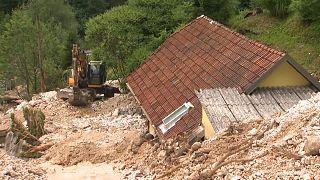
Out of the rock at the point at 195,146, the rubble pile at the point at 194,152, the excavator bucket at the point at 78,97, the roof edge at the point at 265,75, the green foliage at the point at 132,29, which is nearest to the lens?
the rubble pile at the point at 194,152

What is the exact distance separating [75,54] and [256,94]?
14.4 m

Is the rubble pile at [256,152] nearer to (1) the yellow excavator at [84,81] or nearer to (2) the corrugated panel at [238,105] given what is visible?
(2) the corrugated panel at [238,105]

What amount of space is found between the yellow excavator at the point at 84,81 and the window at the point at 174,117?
11573 millimetres

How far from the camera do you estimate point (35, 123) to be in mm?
22922

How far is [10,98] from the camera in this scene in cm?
4012

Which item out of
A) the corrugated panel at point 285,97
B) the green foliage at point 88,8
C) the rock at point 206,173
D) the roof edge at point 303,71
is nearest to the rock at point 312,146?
the rock at point 206,173

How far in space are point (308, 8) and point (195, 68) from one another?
1496cm

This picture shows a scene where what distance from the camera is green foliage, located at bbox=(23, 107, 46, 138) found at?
22527mm

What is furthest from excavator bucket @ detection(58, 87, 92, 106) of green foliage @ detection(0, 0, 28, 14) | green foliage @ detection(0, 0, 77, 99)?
green foliage @ detection(0, 0, 28, 14)

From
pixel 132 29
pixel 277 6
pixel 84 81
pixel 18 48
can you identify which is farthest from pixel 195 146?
pixel 18 48

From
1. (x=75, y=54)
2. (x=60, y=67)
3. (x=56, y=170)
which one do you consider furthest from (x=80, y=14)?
(x=56, y=170)

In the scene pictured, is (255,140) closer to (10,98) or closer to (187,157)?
(187,157)

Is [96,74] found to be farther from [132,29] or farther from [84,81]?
[132,29]

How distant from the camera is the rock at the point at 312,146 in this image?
9.59m
